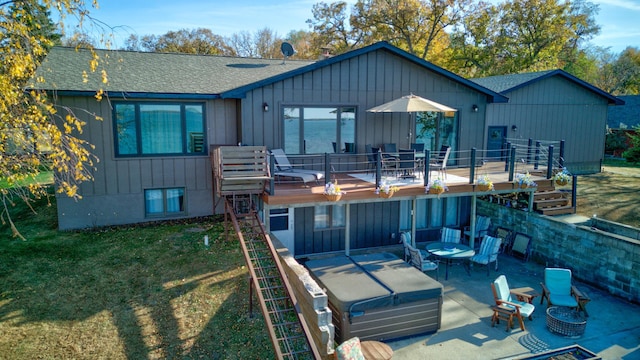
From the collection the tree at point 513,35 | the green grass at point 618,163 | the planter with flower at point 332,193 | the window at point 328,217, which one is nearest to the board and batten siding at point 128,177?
the window at point 328,217

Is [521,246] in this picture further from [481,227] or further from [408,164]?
[408,164]

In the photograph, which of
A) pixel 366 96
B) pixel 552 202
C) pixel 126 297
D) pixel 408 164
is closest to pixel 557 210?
pixel 552 202

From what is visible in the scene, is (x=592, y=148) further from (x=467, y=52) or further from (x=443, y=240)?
(x=467, y=52)

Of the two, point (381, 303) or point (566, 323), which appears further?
point (566, 323)

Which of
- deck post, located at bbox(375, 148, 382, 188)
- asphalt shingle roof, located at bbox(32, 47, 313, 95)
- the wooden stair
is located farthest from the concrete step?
asphalt shingle roof, located at bbox(32, 47, 313, 95)

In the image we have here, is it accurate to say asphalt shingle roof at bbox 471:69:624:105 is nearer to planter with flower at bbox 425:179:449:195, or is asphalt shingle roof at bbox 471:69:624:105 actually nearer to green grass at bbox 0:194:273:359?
planter with flower at bbox 425:179:449:195
